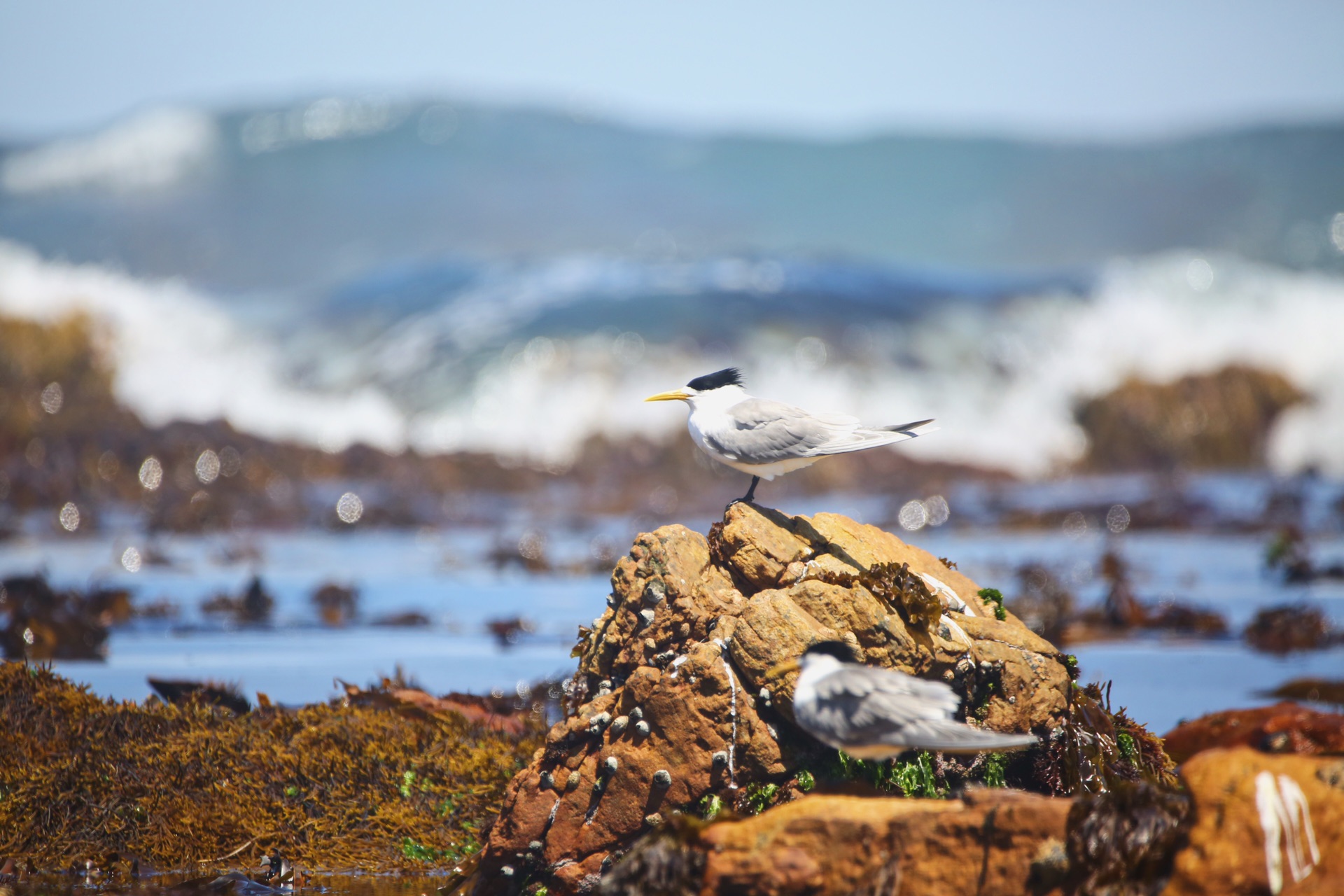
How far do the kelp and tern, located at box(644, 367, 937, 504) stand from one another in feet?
5.87

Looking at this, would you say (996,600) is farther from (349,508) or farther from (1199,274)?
(1199,274)

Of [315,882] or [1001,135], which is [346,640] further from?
[1001,135]

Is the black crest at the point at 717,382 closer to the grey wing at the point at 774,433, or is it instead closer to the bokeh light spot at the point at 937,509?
the grey wing at the point at 774,433

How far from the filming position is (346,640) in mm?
8656

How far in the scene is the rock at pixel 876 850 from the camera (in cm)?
363

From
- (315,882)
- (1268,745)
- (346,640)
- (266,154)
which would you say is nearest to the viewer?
(315,882)

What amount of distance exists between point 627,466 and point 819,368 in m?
5.49

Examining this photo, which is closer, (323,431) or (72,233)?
(323,431)

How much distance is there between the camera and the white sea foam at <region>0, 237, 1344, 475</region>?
64.8 feet

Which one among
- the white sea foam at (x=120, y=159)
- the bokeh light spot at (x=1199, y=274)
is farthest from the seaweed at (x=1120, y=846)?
the white sea foam at (x=120, y=159)

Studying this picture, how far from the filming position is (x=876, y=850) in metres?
3.71

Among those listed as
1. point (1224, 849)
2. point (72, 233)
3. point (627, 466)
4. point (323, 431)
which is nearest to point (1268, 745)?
point (1224, 849)

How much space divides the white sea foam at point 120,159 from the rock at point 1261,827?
164 ft

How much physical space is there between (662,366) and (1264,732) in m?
16.3
